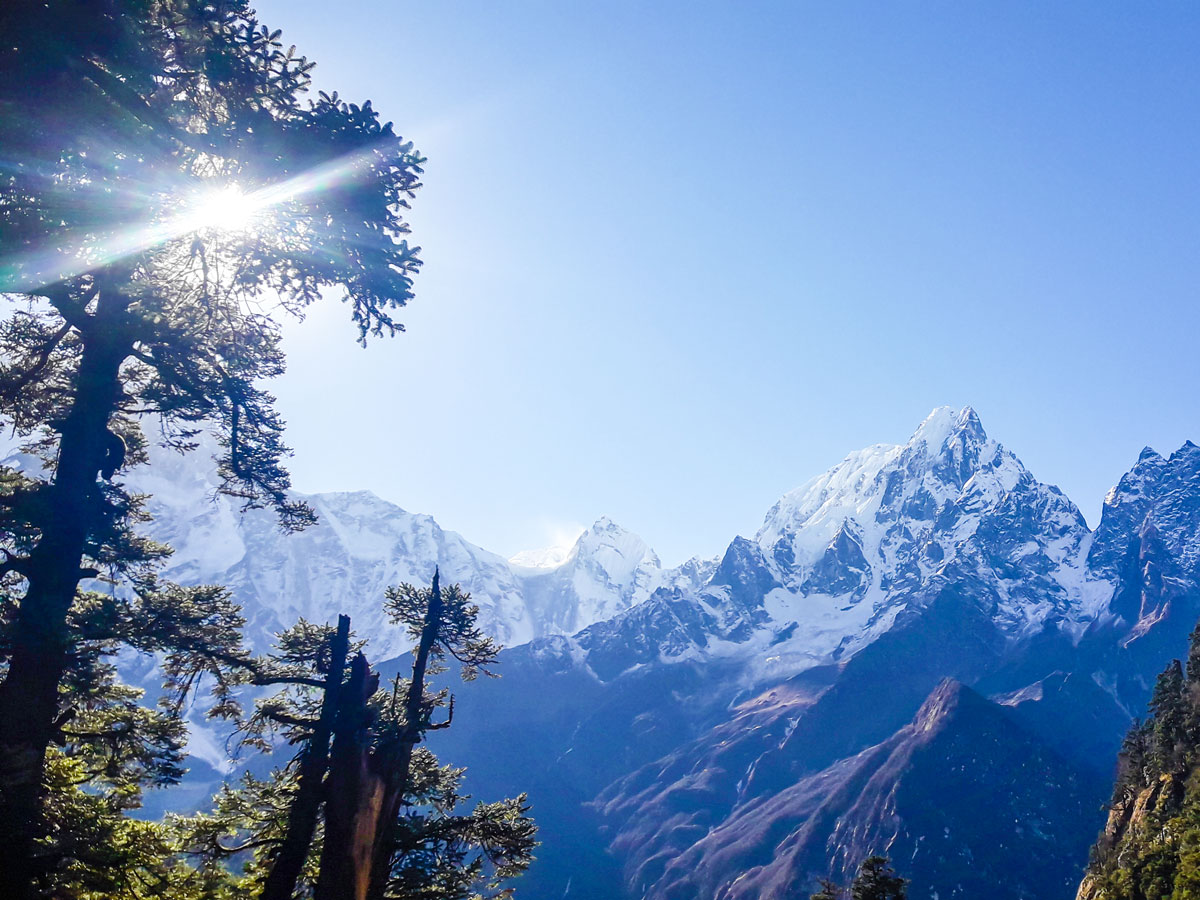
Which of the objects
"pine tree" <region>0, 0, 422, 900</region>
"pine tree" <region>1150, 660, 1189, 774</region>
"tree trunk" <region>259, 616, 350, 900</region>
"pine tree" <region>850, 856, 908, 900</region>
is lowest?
"tree trunk" <region>259, 616, 350, 900</region>

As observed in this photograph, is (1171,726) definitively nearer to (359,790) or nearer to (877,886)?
(877,886)

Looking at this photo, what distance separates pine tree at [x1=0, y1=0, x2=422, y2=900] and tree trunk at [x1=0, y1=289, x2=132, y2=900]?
2 cm

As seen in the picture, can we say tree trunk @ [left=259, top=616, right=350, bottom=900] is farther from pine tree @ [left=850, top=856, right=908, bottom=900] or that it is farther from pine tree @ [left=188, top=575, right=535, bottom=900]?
pine tree @ [left=850, top=856, right=908, bottom=900]

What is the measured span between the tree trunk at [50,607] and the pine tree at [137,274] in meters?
0.02

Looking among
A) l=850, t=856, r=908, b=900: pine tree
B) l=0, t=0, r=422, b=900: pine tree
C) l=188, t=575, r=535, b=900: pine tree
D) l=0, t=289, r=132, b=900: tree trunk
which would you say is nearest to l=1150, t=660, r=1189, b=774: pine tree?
l=850, t=856, r=908, b=900: pine tree

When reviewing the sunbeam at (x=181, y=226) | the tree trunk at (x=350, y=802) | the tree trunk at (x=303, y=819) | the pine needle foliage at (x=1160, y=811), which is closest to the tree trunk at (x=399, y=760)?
the tree trunk at (x=350, y=802)

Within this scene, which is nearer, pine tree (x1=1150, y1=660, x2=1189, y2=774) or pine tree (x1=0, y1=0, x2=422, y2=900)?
pine tree (x1=0, y1=0, x2=422, y2=900)

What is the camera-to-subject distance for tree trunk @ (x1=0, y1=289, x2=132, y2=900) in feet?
31.3

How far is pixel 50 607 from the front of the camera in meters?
11.0

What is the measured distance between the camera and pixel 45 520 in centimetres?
1145

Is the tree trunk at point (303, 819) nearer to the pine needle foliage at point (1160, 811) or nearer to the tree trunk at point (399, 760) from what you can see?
the tree trunk at point (399, 760)

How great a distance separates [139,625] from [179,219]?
6.70 meters

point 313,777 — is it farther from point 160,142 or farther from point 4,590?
point 160,142

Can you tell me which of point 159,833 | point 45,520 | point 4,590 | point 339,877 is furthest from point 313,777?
point 4,590
